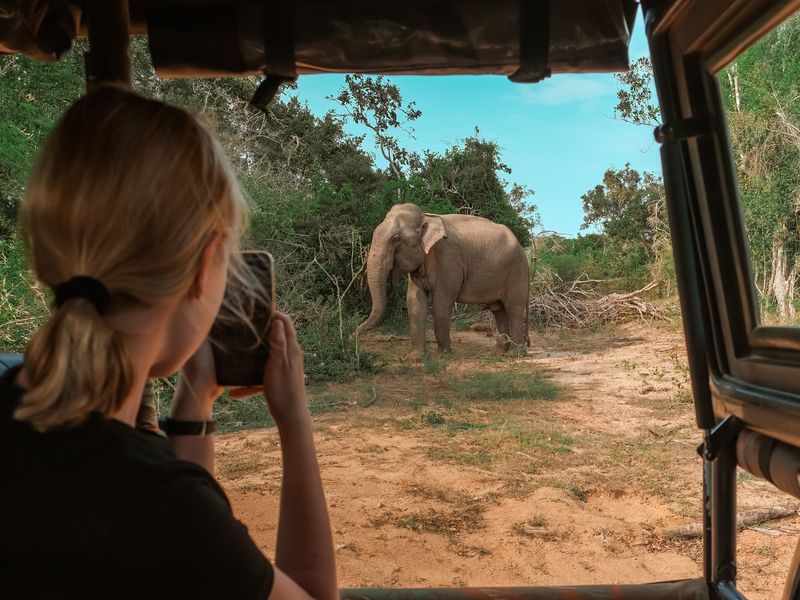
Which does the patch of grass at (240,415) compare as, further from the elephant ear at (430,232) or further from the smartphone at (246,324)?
the smartphone at (246,324)

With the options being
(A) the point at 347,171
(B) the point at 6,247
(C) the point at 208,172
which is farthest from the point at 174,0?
(A) the point at 347,171

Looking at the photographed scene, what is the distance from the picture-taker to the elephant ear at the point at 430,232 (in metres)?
8.21

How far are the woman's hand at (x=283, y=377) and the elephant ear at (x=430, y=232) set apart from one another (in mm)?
7490

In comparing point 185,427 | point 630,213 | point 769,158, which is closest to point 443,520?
point 769,158

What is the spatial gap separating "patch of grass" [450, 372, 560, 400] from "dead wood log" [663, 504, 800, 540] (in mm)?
2580

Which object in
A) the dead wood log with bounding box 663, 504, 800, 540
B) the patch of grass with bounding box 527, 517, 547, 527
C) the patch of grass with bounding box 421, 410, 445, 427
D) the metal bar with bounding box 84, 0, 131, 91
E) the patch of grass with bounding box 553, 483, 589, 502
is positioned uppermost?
the metal bar with bounding box 84, 0, 131, 91

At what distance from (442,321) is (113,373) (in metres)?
7.96

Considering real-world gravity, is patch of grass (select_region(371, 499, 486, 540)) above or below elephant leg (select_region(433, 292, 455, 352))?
below

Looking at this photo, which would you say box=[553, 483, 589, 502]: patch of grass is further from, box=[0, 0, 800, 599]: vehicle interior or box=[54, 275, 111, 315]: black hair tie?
box=[54, 275, 111, 315]: black hair tie

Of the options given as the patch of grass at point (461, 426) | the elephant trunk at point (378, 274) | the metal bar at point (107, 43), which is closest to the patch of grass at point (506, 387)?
the patch of grass at point (461, 426)

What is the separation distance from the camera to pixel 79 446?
519 mm

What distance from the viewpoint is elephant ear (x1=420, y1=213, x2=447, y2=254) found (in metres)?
8.21

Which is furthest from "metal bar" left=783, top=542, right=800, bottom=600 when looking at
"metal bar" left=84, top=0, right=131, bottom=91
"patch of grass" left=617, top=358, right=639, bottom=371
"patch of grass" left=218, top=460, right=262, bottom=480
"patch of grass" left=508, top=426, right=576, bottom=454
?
"patch of grass" left=617, top=358, right=639, bottom=371

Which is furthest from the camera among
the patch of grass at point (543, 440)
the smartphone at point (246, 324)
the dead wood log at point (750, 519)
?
the patch of grass at point (543, 440)
